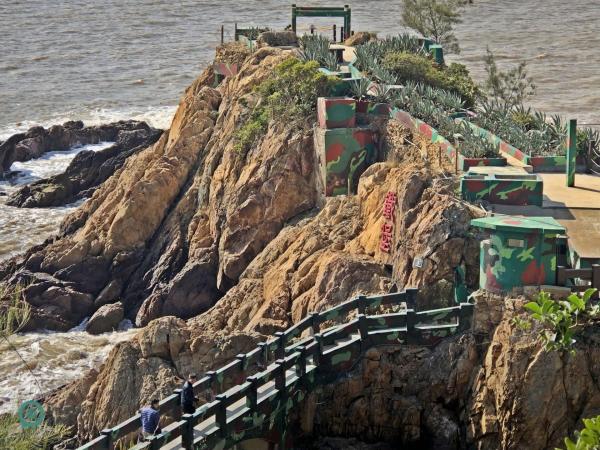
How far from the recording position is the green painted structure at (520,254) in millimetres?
19875

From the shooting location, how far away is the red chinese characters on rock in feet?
82.2

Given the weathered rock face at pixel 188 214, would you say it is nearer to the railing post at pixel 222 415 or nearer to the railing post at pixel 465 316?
the railing post at pixel 465 316

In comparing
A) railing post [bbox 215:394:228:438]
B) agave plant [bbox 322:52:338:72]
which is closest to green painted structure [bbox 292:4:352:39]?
agave plant [bbox 322:52:338:72]

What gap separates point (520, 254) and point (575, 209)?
428 cm

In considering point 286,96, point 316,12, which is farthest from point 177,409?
point 316,12

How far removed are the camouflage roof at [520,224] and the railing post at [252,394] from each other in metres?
4.29

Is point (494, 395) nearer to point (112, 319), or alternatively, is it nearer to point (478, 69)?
point (112, 319)

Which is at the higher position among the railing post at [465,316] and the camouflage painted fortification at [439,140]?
the camouflage painted fortification at [439,140]

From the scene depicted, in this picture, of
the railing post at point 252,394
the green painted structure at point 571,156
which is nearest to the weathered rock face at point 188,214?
the green painted structure at point 571,156

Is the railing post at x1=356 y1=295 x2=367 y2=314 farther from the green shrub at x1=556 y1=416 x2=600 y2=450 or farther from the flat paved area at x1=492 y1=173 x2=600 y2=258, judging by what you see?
the green shrub at x1=556 y1=416 x2=600 y2=450

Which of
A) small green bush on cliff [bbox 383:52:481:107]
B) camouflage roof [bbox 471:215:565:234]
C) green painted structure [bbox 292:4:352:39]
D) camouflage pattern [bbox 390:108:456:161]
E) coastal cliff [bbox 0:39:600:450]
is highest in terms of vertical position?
green painted structure [bbox 292:4:352:39]

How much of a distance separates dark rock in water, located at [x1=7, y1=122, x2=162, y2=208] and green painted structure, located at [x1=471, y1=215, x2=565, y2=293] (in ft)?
97.3

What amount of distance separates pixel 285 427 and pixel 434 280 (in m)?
4.02

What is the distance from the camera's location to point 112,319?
33.7 m
